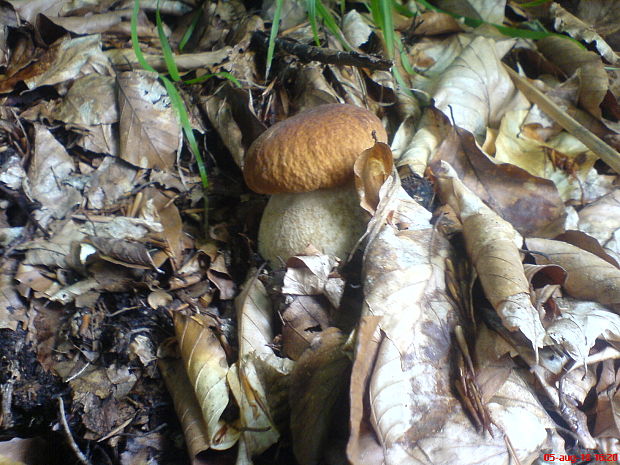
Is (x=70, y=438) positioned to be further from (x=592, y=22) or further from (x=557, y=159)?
(x=592, y=22)

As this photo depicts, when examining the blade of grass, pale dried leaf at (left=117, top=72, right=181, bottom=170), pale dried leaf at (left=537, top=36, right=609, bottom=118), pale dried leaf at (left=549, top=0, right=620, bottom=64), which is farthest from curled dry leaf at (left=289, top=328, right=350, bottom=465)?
pale dried leaf at (left=549, top=0, right=620, bottom=64)

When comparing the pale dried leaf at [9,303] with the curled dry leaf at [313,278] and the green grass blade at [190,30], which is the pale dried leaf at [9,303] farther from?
the green grass blade at [190,30]

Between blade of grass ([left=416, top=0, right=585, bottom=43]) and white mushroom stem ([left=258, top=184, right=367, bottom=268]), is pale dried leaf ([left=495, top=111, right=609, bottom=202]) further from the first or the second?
white mushroom stem ([left=258, top=184, right=367, bottom=268])

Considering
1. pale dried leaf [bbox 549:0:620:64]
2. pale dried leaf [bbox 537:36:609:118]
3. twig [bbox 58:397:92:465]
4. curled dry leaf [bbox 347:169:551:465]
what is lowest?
twig [bbox 58:397:92:465]

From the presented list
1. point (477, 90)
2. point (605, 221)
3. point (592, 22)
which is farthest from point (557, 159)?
A: point (592, 22)

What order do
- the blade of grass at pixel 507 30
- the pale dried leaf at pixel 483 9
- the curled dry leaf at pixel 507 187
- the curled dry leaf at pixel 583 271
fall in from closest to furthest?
the curled dry leaf at pixel 583 271 < the curled dry leaf at pixel 507 187 < the blade of grass at pixel 507 30 < the pale dried leaf at pixel 483 9

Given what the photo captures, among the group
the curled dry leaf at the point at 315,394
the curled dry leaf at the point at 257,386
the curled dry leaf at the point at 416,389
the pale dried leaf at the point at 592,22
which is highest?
the pale dried leaf at the point at 592,22

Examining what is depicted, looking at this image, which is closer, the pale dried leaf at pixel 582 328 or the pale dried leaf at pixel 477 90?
the pale dried leaf at pixel 582 328

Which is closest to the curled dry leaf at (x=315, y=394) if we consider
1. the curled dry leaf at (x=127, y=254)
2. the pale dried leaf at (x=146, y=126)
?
the curled dry leaf at (x=127, y=254)
